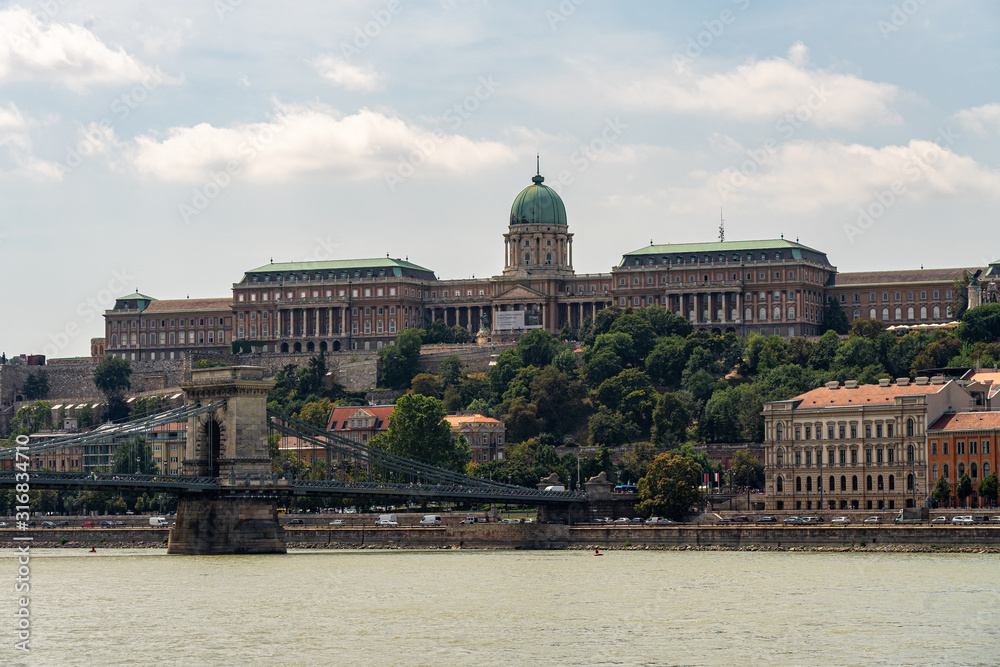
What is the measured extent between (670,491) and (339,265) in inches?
3753

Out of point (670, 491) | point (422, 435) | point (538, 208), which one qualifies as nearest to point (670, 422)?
point (422, 435)

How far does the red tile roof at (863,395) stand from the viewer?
100750 mm

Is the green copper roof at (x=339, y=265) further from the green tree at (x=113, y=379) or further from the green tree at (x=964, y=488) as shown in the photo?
the green tree at (x=964, y=488)

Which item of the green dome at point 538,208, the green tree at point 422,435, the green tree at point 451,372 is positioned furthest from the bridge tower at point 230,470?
the green dome at point 538,208

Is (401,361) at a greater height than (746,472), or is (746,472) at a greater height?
(401,361)

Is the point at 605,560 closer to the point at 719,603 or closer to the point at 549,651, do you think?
the point at 719,603

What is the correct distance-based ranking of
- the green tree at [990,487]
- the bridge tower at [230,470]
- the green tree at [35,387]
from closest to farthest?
the bridge tower at [230,470] → the green tree at [990,487] → the green tree at [35,387]

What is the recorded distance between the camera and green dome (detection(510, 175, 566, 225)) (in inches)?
7279

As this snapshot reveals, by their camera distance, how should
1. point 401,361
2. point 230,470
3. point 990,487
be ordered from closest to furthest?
1. point 230,470
2. point 990,487
3. point 401,361

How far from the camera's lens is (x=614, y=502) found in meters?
97.9

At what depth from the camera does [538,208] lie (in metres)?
185

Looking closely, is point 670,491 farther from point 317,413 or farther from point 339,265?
point 339,265

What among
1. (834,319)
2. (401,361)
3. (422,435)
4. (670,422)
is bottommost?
(422,435)

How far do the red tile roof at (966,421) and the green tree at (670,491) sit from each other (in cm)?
1209
